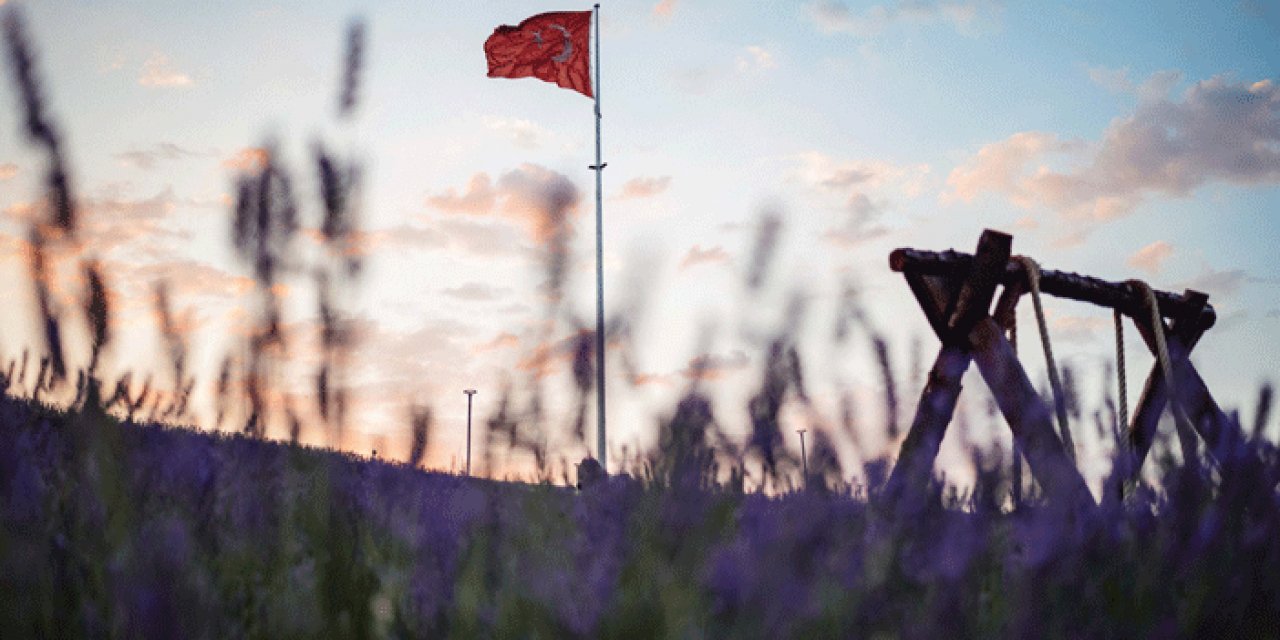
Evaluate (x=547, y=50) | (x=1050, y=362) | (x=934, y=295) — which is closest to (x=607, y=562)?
(x=1050, y=362)

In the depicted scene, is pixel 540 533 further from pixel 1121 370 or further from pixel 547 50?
pixel 547 50

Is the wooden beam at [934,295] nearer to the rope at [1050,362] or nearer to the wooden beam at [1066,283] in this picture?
the wooden beam at [1066,283]

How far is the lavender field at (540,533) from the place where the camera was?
44.6 inches

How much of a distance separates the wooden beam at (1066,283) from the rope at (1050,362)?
73 millimetres

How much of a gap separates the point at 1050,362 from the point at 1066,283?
4.02ft

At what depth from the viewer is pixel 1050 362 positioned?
13.0ft

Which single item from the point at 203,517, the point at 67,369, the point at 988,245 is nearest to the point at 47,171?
the point at 67,369

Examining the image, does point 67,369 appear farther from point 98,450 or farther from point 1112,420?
point 1112,420

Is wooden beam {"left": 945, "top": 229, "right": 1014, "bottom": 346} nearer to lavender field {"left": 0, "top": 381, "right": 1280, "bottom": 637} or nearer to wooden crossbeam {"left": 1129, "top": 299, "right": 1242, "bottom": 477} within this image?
wooden crossbeam {"left": 1129, "top": 299, "right": 1242, "bottom": 477}

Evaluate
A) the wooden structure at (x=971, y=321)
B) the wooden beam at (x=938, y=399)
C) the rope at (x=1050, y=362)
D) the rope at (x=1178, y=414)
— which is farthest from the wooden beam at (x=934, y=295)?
the rope at (x=1178, y=414)

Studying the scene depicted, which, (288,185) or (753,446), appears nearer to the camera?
(753,446)

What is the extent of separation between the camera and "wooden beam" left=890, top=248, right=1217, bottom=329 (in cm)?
449

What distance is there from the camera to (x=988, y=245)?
443 centimetres

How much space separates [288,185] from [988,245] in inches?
132
